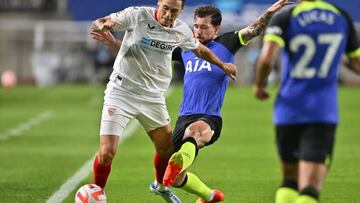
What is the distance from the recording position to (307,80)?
8492 mm

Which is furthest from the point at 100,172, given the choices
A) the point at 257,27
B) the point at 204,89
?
the point at 257,27

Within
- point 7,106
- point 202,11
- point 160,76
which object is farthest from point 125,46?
point 7,106

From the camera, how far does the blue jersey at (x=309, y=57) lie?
8406 mm

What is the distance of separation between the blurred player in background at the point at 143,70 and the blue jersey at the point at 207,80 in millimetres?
511

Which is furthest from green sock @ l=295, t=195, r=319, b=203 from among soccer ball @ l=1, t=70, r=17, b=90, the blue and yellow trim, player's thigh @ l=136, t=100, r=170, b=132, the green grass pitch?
soccer ball @ l=1, t=70, r=17, b=90

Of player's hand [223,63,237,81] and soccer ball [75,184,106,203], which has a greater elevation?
player's hand [223,63,237,81]

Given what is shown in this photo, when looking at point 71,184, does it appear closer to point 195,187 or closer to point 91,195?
point 195,187

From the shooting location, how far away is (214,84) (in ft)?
38.7

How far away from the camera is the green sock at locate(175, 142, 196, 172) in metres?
10.8

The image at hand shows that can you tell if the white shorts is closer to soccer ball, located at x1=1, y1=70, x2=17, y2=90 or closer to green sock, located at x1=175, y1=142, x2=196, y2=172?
green sock, located at x1=175, y1=142, x2=196, y2=172

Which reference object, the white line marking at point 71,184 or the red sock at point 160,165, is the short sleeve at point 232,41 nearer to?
the red sock at point 160,165

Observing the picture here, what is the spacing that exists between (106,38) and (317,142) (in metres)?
3.25

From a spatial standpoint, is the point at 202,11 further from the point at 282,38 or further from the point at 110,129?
the point at 282,38

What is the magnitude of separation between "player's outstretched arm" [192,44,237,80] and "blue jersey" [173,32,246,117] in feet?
2.21
